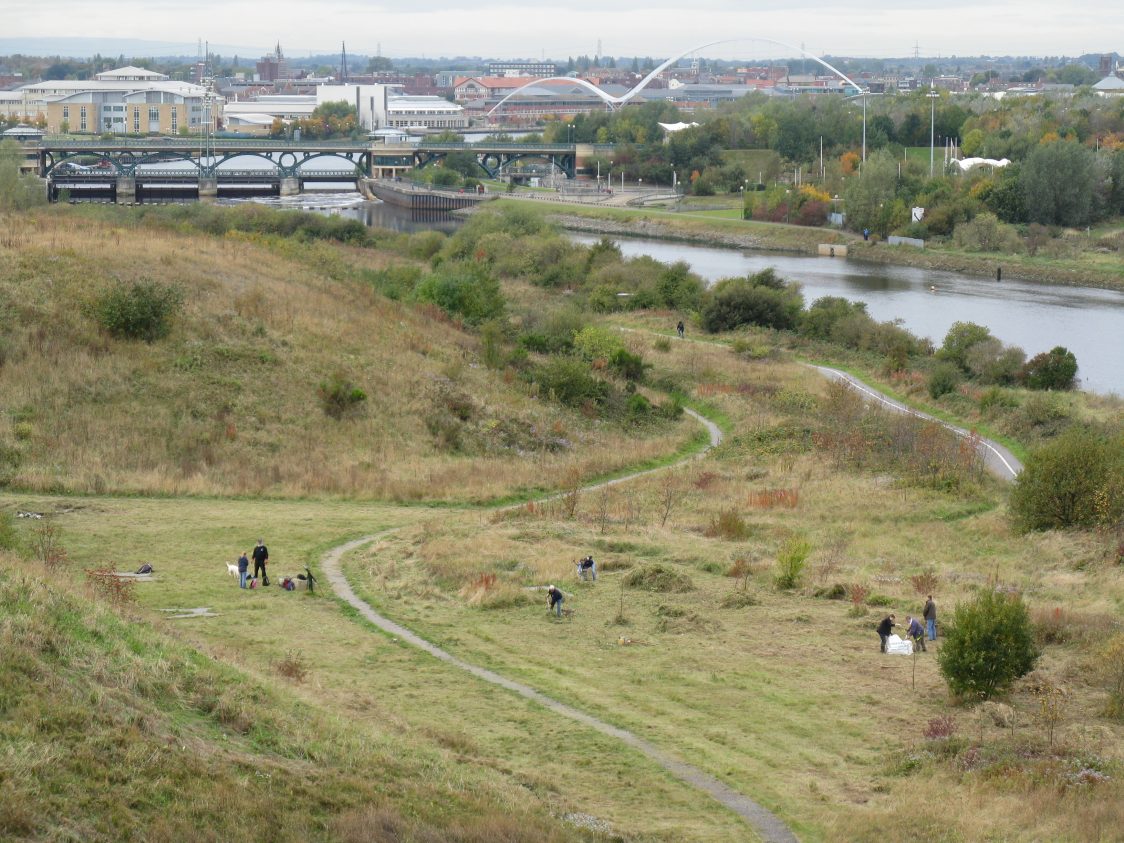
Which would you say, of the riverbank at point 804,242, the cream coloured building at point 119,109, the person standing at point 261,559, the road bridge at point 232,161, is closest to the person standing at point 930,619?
the person standing at point 261,559

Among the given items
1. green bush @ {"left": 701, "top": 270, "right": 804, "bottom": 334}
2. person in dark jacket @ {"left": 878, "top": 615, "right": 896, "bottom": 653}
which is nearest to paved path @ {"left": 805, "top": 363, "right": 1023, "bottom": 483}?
green bush @ {"left": 701, "top": 270, "right": 804, "bottom": 334}

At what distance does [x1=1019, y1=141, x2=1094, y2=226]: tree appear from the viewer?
69.5 meters

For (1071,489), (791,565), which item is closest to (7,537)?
(791,565)

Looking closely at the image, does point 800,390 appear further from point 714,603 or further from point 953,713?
point 953,713

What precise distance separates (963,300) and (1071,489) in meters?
35.7

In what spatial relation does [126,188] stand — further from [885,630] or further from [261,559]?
[885,630]

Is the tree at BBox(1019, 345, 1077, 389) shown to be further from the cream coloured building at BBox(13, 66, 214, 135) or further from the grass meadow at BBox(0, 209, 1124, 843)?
the cream coloured building at BBox(13, 66, 214, 135)

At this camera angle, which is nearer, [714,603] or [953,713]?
[953,713]

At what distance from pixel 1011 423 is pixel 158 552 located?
17.7 metres

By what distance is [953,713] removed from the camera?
12211 mm

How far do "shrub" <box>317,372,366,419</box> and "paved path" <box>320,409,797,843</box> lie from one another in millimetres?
7191

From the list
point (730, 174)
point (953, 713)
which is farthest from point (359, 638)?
point (730, 174)

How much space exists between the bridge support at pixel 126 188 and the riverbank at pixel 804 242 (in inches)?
917

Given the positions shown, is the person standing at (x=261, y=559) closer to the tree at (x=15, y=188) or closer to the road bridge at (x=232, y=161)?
the tree at (x=15, y=188)
